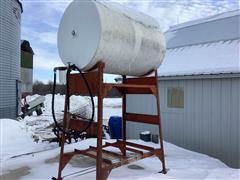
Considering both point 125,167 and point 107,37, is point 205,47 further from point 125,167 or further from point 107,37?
point 107,37

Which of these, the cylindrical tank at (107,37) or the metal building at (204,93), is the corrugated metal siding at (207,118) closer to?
the metal building at (204,93)

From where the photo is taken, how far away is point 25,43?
86.9 feet

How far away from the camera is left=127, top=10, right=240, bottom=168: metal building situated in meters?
7.44

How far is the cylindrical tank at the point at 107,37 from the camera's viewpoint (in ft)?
16.1

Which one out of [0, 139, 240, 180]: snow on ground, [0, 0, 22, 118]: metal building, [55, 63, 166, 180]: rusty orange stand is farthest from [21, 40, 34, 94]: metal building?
[55, 63, 166, 180]: rusty orange stand

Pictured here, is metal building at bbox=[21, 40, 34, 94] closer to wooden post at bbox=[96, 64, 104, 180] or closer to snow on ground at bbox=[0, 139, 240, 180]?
snow on ground at bbox=[0, 139, 240, 180]

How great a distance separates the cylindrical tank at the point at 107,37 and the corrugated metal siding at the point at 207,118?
2.57 metres

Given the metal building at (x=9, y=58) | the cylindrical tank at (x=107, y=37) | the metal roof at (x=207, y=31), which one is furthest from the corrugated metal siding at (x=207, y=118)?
the metal building at (x=9, y=58)

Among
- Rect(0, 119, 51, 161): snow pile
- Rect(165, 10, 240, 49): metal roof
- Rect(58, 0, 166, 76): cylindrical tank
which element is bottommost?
Rect(0, 119, 51, 161): snow pile

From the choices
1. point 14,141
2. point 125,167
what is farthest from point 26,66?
point 125,167

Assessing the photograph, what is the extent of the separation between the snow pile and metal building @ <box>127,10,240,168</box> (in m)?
3.50

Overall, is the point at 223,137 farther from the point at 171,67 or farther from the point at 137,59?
the point at 137,59

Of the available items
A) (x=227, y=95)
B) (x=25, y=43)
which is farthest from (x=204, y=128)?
(x=25, y=43)

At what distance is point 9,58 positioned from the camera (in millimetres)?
12586
